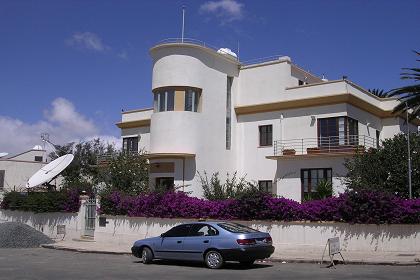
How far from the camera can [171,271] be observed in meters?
15.7

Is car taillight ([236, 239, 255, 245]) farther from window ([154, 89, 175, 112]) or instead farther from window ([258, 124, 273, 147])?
window ([258, 124, 273, 147])

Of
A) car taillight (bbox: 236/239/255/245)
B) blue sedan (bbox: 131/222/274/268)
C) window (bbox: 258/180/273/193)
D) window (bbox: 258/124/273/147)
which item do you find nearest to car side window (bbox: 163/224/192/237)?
blue sedan (bbox: 131/222/274/268)

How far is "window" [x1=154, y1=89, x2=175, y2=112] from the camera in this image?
112ft

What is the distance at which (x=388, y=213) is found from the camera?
1945 cm

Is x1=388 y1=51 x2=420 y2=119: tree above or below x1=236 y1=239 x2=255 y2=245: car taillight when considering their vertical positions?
above

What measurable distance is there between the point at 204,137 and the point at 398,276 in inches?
849

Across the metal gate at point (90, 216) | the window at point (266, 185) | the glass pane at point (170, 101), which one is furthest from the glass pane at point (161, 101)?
the metal gate at point (90, 216)

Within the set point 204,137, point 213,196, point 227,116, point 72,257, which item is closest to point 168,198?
point 72,257

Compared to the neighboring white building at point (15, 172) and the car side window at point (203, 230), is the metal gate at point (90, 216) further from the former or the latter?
the neighboring white building at point (15, 172)

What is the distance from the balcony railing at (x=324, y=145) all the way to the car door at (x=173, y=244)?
14.8 m

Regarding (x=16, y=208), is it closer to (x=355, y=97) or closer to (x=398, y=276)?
(x=355, y=97)

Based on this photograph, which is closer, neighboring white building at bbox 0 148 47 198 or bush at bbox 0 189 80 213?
bush at bbox 0 189 80 213

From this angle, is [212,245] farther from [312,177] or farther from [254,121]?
[254,121]

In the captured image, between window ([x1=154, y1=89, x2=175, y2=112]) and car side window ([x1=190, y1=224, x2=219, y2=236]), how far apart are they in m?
17.5
